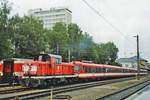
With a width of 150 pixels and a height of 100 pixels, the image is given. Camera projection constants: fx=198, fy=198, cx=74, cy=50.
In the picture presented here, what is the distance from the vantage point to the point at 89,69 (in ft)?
113

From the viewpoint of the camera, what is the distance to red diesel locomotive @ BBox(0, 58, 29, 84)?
23828 millimetres

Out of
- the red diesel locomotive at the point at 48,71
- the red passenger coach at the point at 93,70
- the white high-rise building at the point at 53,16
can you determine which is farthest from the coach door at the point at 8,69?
the white high-rise building at the point at 53,16

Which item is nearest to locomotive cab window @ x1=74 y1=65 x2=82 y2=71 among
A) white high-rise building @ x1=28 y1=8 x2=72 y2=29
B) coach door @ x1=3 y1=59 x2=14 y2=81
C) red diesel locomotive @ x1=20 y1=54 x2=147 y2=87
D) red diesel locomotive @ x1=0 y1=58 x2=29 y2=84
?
red diesel locomotive @ x1=20 y1=54 x2=147 y2=87

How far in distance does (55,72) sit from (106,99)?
32.5ft

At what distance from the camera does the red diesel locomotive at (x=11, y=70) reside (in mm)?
23828

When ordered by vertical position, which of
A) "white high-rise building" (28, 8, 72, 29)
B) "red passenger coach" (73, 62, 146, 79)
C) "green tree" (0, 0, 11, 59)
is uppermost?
"white high-rise building" (28, 8, 72, 29)

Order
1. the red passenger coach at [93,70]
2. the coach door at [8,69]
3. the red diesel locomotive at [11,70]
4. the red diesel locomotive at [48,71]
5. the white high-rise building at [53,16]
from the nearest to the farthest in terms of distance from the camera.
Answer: the red diesel locomotive at [48,71], the red diesel locomotive at [11,70], the coach door at [8,69], the red passenger coach at [93,70], the white high-rise building at [53,16]

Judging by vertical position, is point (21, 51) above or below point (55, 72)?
above

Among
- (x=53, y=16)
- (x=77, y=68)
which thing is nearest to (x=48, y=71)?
(x=77, y=68)

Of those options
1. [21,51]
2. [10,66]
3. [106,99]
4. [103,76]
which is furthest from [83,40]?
[106,99]

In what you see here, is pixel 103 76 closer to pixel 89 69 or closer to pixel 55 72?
pixel 89 69

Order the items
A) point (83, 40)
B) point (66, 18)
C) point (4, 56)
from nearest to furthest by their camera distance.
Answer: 1. point (4, 56)
2. point (83, 40)
3. point (66, 18)

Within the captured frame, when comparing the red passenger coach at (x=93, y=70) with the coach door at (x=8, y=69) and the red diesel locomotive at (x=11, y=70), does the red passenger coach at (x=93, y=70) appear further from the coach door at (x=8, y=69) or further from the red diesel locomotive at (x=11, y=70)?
the coach door at (x=8, y=69)

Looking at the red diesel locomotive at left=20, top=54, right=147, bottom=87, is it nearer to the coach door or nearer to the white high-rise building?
the coach door
